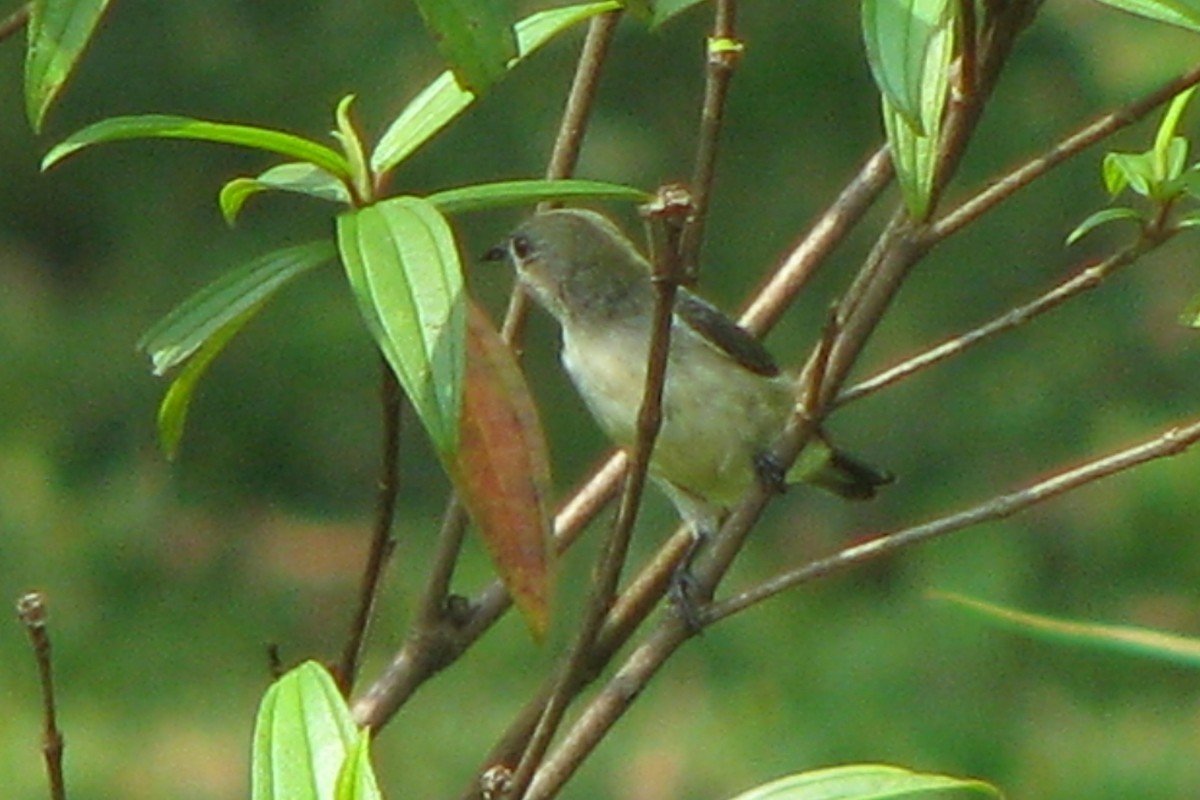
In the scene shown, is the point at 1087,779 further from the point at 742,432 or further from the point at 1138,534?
the point at 742,432

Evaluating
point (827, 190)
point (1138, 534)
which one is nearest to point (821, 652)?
point (1138, 534)

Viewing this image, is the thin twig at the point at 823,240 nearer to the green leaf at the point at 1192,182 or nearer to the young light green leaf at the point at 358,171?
the green leaf at the point at 1192,182

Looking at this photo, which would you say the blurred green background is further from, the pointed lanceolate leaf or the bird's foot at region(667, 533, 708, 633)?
the pointed lanceolate leaf

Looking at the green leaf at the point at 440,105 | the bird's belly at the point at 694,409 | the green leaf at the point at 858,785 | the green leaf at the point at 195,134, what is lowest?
the bird's belly at the point at 694,409

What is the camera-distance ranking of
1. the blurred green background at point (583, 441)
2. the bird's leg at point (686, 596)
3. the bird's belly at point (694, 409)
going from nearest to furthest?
the bird's leg at point (686, 596)
the bird's belly at point (694, 409)
the blurred green background at point (583, 441)

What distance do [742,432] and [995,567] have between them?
2489mm

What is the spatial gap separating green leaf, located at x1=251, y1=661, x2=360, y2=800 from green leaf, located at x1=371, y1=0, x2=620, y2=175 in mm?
315

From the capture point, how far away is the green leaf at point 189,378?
4.58ft

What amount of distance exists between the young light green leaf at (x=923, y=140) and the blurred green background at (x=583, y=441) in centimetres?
324

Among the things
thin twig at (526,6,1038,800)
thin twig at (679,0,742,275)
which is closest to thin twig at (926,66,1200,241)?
thin twig at (526,6,1038,800)

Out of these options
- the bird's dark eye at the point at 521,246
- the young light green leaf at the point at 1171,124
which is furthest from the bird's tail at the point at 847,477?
the young light green leaf at the point at 1171,124

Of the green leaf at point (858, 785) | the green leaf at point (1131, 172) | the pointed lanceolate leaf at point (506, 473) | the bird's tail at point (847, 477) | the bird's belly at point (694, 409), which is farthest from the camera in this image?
the bird's tail at point (847, 477)

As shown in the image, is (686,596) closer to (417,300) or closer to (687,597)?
(687,597)

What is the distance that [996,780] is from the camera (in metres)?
4.47
